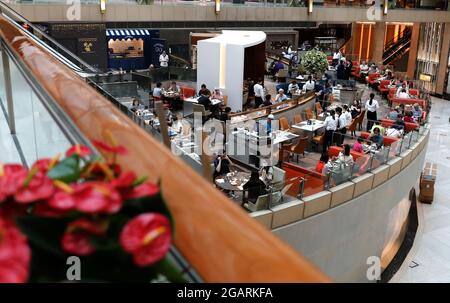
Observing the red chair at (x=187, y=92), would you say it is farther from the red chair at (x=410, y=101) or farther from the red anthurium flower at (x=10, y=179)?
the red anthurium flower at (x=10, y=179)

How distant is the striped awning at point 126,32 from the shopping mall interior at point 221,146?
0.48 ft

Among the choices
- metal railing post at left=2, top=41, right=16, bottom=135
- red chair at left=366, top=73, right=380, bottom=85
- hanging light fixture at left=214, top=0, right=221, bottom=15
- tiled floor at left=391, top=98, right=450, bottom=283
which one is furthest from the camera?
red chair at left=366, top=73, right=380, bottom=85

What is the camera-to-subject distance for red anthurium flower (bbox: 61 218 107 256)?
0.75 metres

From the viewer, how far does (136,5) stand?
19500mm

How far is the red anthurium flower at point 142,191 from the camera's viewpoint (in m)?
0.82

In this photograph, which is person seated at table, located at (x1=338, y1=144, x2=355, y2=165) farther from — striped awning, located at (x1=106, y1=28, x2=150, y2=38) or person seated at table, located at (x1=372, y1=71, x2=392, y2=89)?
striped awning, located at (x1=106, y1=28, x2=150, y2=38)

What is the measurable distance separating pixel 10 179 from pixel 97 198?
8.0 inches

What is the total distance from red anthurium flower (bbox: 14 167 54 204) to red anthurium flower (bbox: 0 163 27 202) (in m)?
0.01

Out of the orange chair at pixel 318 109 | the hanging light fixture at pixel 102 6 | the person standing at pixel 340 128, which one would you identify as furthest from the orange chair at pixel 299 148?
the hanging light fixture at pixel 102 6

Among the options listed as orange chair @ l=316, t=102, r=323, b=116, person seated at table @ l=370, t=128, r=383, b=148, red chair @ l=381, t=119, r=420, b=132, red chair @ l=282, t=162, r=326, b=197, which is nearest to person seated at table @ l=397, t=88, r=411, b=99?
orange chair @ l=316, t=102, r=323, b=116

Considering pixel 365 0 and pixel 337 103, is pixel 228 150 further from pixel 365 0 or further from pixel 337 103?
pixel 365 0

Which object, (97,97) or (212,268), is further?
(97,97)
